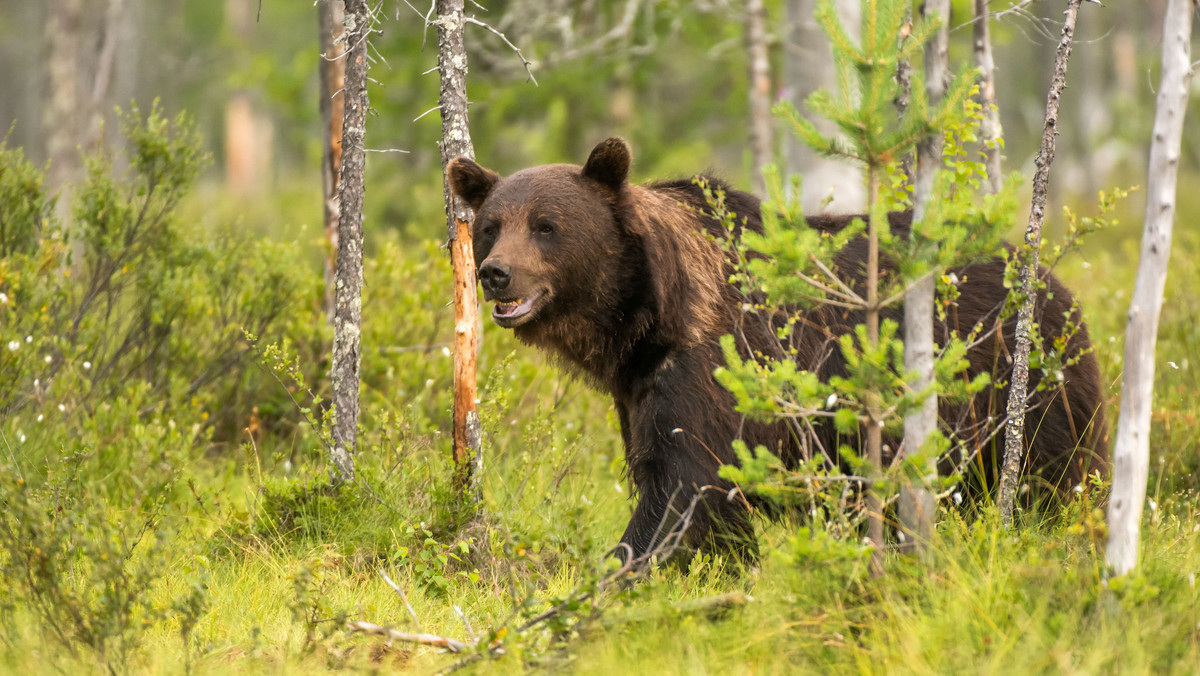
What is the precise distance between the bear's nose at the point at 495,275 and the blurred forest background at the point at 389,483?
65cm

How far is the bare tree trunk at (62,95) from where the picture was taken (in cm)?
1141

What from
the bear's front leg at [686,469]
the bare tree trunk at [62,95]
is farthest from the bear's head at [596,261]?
the bare tree trunk at [62,95]

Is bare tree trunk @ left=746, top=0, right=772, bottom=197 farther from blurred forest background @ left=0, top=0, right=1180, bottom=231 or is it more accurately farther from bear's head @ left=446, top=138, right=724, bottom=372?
bear's head @ left=446, top=138, right=724, bottom=372

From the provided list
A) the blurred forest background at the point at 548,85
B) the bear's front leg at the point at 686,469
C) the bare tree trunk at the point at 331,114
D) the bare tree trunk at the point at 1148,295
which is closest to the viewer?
the bare tree trunk at the point at 1148,295

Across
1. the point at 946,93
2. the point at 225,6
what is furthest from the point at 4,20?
the point at 946,93

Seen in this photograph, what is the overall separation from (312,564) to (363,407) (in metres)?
2.18

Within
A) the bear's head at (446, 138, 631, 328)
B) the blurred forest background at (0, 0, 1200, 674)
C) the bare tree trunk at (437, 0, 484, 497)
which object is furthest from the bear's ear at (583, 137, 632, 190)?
the blurred forest background at (0, 0, 1200, 674)

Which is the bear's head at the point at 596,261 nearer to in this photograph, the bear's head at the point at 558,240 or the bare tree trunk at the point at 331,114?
the bear's head at the point at 558,240

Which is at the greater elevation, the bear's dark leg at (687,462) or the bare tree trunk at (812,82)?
the bare tree trunk at (812,82)

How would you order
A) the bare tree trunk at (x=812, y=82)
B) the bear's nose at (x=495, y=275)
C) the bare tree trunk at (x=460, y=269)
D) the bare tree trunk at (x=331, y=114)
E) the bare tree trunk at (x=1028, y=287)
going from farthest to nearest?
the bare tree trunk at (x=812, y=82), the bare tree trunk at (x=331, y=114), the bare tree trunk at (x=460, y=269), the bear's nose at (x=495, y=275), the bare tree trunk at (x=1028, y=287)

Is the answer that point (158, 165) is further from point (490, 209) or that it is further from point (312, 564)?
point (312, 564)

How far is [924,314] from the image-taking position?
3.54m

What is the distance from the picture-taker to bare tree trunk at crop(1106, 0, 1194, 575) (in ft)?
10.4

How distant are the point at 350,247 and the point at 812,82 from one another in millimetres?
6861
